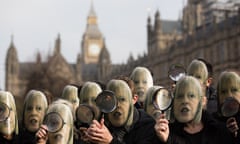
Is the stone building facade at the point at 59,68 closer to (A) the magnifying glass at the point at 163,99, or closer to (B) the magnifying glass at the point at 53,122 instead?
(B) the magnifying glass at the point at 53,122

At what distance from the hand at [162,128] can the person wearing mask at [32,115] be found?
1.46m

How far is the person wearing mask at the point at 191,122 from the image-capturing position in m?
3.99

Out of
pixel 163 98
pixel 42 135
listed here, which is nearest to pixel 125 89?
pixel 163 98

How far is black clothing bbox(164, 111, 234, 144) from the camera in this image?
3967 mm

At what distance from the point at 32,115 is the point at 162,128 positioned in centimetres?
157

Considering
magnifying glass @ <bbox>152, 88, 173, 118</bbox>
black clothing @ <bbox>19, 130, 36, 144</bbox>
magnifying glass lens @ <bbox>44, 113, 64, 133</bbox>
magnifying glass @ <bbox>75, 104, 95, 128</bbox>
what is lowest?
black clothing @ <bbox>19, 130, 36, 144</bbox>

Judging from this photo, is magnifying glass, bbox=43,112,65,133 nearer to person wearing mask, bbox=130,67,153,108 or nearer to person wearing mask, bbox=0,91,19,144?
person wearing mask, bbox=0,91,19,144

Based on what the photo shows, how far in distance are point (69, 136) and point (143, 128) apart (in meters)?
0.69

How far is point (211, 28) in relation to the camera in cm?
4812

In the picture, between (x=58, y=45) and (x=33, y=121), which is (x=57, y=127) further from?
(x=58, y=45)

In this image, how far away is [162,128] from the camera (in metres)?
3.63

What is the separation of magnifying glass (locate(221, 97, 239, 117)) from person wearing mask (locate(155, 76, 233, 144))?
0.27 m

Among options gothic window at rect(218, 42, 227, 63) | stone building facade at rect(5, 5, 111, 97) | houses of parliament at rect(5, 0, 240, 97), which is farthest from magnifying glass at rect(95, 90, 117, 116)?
gothic window at rect(218, 42, 227, 63)

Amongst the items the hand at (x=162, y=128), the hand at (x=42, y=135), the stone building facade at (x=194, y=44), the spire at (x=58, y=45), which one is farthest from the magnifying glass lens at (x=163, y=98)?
the spire at (x=58, y=45)
